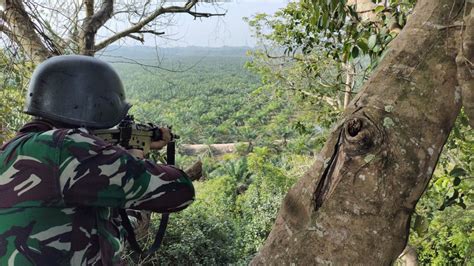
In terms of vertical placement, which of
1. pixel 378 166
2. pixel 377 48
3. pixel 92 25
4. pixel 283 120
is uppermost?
pixel 92 25

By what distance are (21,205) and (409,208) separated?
95cm

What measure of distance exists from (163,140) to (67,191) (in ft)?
1.55

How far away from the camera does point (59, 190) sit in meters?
1.01

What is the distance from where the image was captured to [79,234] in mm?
1094

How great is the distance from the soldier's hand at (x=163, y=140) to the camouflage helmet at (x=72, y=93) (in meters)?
0.18

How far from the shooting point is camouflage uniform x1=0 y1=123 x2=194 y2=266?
1008mm

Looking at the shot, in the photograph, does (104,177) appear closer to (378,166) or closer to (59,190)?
(59,190)

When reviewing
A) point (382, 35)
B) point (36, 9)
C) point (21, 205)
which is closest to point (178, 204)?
point (21, 205)

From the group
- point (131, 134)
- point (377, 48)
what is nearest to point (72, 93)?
point (131, 134)

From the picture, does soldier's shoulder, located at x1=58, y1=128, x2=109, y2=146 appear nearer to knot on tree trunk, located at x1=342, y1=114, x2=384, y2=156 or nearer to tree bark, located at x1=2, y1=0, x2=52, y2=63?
knot on tree trunk, located at x1=342, y1=114, x2=384, y2=156

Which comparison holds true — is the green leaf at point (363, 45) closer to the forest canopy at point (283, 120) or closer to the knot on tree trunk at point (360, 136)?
the forest canopy at point (283, 120)

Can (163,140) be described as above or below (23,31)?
below

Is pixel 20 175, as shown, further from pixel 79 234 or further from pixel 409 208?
pixel 409 208

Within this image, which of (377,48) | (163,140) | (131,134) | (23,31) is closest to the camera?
(131,134)
